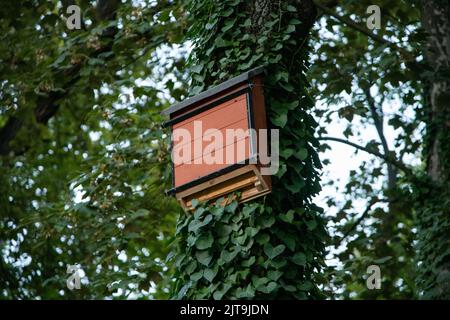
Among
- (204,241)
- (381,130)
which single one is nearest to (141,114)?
(381,130)

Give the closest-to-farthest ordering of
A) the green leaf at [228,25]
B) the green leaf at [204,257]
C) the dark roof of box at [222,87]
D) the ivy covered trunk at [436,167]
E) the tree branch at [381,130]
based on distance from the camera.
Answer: the green leaf at [204,257] < the dark roof of box at [222,87] < the green leaf at [228,25] < the ivy covered trunk at [436,167] < the tree branch at [381,130]

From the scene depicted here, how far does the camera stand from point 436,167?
7.22 metres

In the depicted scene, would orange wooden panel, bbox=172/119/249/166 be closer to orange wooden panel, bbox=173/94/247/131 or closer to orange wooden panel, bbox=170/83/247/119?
orange wooden panel, bbox=173/94/247/131

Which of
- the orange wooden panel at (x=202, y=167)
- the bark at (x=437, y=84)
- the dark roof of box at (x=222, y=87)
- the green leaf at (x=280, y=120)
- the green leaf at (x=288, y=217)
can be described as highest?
the bark at (x=437, y=84)

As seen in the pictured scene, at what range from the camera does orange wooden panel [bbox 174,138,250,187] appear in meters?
4.10

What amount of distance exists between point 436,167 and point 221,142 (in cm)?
354

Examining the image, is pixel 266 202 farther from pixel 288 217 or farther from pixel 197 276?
pixel 197 276

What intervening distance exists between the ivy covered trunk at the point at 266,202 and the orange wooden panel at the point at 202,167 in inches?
Result: 6.6

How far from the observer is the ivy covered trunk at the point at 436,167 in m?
6.83

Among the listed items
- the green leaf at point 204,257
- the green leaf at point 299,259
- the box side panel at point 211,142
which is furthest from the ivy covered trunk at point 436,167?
the green leaf at point 204,257

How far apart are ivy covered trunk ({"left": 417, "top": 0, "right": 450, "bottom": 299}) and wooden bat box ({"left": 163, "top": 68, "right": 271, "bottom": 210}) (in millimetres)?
2821

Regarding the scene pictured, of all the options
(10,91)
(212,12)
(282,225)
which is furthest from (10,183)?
(282,225)

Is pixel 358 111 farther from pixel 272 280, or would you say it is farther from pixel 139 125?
pixel 272 280

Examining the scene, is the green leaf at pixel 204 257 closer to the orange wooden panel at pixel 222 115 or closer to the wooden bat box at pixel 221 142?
the wooden bat box at pixel 221 142
